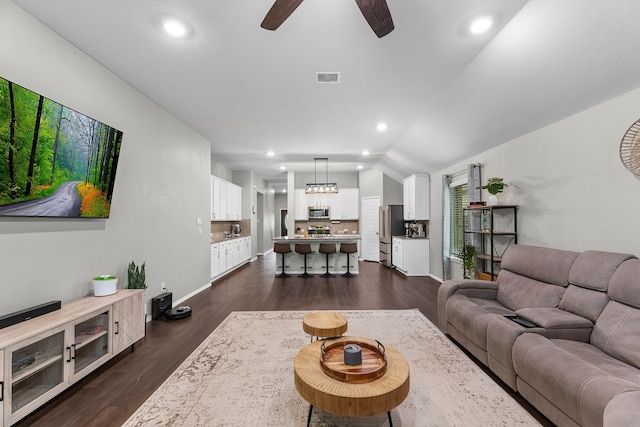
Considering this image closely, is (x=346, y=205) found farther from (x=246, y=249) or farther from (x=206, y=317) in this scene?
(x=206, y=317)

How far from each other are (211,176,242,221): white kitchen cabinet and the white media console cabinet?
4.05m

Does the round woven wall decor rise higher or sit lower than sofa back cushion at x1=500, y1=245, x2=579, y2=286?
higher

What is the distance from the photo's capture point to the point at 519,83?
9.73 ft

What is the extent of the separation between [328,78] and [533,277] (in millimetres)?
3195

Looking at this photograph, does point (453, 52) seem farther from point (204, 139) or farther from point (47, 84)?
point (204, 139)

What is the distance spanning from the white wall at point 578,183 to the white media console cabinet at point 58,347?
4.74m

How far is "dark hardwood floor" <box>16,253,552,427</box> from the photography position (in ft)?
6.93

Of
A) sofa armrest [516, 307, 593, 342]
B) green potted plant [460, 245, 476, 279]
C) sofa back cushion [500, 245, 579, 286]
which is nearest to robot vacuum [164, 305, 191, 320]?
sofa armrest [516, 307, 593, 342]

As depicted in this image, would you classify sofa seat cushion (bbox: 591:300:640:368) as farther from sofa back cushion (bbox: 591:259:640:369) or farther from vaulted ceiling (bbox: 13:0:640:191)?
vaulted ceiling (bbox: 13:0:640:191)

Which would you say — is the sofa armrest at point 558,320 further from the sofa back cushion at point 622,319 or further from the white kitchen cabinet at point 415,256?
the white kitchen cabinet at point 415,256

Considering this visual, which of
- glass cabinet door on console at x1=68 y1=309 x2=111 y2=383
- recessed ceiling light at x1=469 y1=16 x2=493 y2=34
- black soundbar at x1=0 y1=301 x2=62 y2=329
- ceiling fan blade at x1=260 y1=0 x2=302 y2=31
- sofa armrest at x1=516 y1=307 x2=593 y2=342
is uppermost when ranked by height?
recessed ceiling light at x1=469 y1=16 x2=493 y2=34

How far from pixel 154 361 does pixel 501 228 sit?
15.7 ft

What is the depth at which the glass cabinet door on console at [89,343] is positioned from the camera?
7.47ft

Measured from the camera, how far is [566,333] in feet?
7.45
